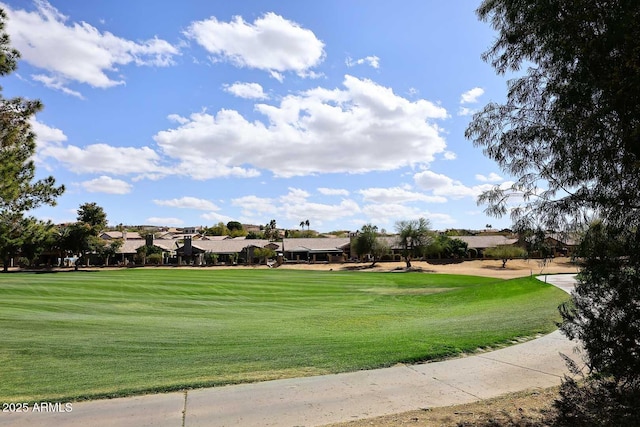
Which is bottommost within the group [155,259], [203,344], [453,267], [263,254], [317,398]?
[453,267]

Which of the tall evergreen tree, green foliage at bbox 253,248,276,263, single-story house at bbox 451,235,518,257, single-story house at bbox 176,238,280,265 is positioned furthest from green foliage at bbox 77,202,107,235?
the tall evergreen tree

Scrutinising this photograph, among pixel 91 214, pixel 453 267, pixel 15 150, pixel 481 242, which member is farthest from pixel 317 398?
pixel 91 214

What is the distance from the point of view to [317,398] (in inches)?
260

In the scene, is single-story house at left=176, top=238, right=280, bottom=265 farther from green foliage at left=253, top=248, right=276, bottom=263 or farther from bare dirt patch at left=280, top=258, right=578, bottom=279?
bare dirt patch at left=280, top=258, right=578, bottom=279

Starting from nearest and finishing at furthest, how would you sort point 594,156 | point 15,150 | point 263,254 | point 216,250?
point 594,156 → point 15,150 → point 263,254 → point 216,250

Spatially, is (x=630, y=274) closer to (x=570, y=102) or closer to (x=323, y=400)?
(x=570, y=102)

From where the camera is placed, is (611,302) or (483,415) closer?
(611,302)

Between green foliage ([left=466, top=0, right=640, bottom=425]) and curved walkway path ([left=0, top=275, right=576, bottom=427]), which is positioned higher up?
green foliage ([left=466, top=0, right=640, bottom=425])

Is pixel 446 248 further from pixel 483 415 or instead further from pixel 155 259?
pixel 483 415

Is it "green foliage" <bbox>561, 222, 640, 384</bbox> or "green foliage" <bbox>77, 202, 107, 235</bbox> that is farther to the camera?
"green foliage" <bbox>77, 202, 107, 235</bbox>

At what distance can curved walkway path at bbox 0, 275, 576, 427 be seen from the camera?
588 cm

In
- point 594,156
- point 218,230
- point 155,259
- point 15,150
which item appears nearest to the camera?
point 594,156

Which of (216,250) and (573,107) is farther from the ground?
(573,107)

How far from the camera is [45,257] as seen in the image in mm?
83625
